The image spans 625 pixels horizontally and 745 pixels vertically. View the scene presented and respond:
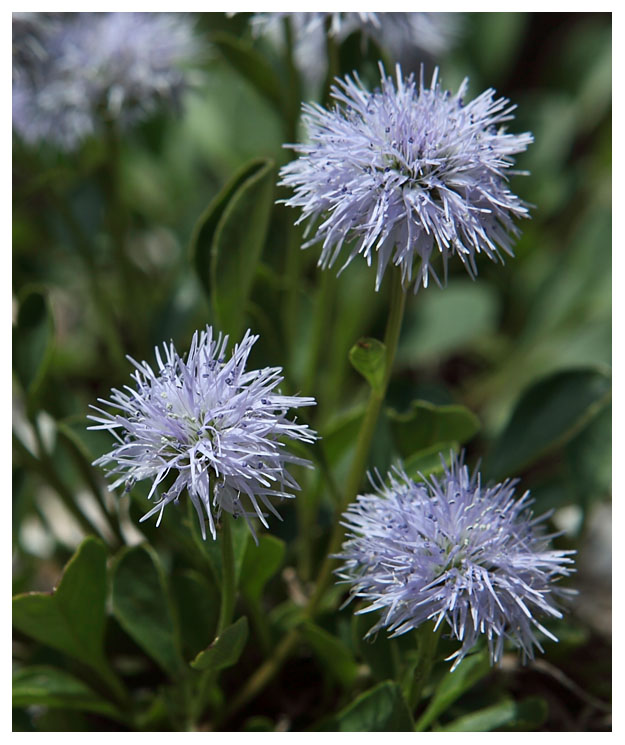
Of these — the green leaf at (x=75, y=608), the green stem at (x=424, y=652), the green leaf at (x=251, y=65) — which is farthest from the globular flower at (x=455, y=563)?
the green leaf at (x=251, y=65)

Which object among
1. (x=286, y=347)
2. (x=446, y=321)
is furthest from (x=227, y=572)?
(x=446, y=321)

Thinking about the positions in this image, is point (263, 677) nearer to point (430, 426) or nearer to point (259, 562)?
point (259, 562)

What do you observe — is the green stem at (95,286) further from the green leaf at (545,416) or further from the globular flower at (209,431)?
the globular flower at (209,431)

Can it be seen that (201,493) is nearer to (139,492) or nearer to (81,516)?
(139,492)

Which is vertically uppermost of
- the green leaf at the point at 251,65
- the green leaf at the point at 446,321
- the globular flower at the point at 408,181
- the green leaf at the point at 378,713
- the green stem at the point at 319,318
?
the green leaf at the point at 251,65

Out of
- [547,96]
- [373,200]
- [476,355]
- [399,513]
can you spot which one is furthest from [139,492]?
[547,96]

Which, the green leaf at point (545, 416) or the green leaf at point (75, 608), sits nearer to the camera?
the green leaf at point (75, 608)
